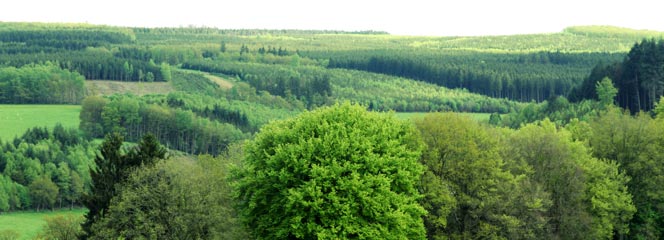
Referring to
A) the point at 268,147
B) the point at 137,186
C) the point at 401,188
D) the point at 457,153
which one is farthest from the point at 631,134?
the point at 137,186

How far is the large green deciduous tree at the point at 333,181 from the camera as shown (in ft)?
178

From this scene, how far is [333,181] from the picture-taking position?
55.3m

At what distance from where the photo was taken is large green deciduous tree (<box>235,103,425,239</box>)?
178ft

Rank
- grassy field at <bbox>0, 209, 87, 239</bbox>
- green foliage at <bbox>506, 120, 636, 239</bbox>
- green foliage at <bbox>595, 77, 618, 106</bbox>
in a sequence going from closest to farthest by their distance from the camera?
green foliage at <bbox>506, 120, 636, 239</bbox> → grassy field at <bbox>0, 209, 87, 239</bbox> → green foliage at <bbox>595, 77, 618, 106</bbox>

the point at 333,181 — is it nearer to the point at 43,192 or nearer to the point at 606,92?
the point at 606,92

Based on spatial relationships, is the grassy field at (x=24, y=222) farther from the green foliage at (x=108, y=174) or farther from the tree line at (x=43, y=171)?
the green foliage at (x=108, y=174)

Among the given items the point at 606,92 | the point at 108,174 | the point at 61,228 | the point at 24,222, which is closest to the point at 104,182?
the point at 108,174

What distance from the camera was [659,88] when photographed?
479ft

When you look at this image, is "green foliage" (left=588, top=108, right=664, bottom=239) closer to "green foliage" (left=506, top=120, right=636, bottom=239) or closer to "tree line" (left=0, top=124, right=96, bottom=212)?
"green foliage" (left=506, top=120, right=636, bottom=239)

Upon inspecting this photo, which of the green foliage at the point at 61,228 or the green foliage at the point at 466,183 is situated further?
the green foliage at the point at 61,228

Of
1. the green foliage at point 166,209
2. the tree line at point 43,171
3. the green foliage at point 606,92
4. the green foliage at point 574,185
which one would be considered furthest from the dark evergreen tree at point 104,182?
the green foliage at point 606,92

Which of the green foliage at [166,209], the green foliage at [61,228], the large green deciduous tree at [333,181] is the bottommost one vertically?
→ the green foliage at [61,228]

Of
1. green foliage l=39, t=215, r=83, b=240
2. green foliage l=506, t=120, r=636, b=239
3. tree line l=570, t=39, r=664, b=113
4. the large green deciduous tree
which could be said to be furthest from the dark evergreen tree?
tree line l=570, t=39, r=664, b=113

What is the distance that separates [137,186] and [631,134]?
40.2 metres
